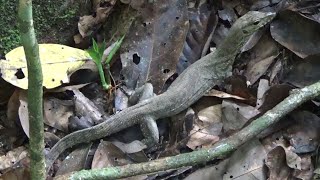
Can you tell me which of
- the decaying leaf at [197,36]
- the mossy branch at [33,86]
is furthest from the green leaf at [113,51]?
the mossy branch at [33,86]

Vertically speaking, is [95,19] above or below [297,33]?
above

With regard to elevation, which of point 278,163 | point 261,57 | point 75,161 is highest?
point 75,161

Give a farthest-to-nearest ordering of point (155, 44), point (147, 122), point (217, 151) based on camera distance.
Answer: point (155, 44), point (147, 122), point (217, 151)

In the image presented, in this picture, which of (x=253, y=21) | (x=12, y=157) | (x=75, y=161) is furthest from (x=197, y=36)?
(x=12, y=157)

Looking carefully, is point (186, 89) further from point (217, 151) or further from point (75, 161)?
point (75, 161)

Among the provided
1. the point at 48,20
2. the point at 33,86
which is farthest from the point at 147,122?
the point at 33,86

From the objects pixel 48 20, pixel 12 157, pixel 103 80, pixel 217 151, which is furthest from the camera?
pixel 48 20

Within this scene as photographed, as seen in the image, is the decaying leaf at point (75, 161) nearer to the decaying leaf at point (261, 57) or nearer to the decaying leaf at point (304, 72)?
the decaying leaf at point (261, 57)

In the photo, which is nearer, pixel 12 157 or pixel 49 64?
pixel 12 157
